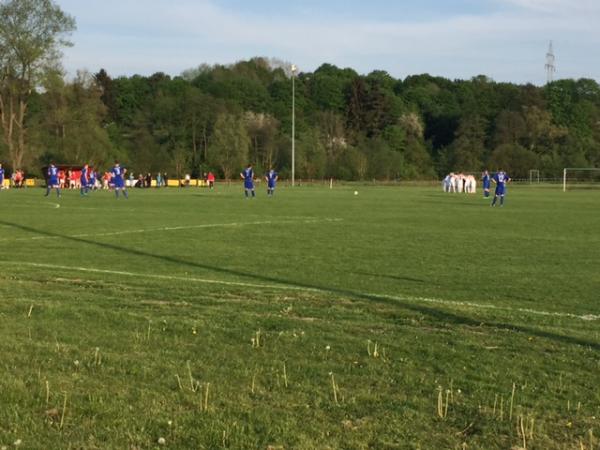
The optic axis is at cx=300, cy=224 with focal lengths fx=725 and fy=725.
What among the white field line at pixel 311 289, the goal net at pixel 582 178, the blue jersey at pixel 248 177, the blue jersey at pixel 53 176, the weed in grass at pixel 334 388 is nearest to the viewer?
the weed in grass at pixel 334 388

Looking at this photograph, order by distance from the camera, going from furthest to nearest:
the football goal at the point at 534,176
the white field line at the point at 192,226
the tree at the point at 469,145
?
the tree at the point at 469,145 → the football goal at the point at 534,176 → the white field line at the point at 192,226

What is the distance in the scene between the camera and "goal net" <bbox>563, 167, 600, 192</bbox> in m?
81.9

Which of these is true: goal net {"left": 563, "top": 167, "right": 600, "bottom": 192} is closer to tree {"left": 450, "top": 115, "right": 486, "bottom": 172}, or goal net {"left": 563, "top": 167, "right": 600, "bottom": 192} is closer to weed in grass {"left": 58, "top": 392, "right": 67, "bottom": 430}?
tree {"left": 450, "top": 115, "right": 486, "bottom": 172}

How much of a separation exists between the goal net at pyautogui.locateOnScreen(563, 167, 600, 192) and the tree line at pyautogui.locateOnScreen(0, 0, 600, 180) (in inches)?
289

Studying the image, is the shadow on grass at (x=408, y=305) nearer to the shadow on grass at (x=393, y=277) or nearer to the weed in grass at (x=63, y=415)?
the shadow on grass at (x=393, y=277)

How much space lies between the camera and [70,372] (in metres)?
5.69

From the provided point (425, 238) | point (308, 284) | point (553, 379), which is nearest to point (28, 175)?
point (425, 238)

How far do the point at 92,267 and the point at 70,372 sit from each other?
25.2 feet

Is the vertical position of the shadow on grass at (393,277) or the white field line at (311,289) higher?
the white field line at (311,289)

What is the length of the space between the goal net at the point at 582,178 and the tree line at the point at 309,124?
7351mm

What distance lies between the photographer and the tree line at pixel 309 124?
300ft

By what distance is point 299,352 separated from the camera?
6445 mm

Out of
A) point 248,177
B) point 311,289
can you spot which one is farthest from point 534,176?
point 311,289

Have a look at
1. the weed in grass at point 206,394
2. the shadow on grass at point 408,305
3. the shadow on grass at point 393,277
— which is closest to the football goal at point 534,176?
the shadow on grass at point 408,305
